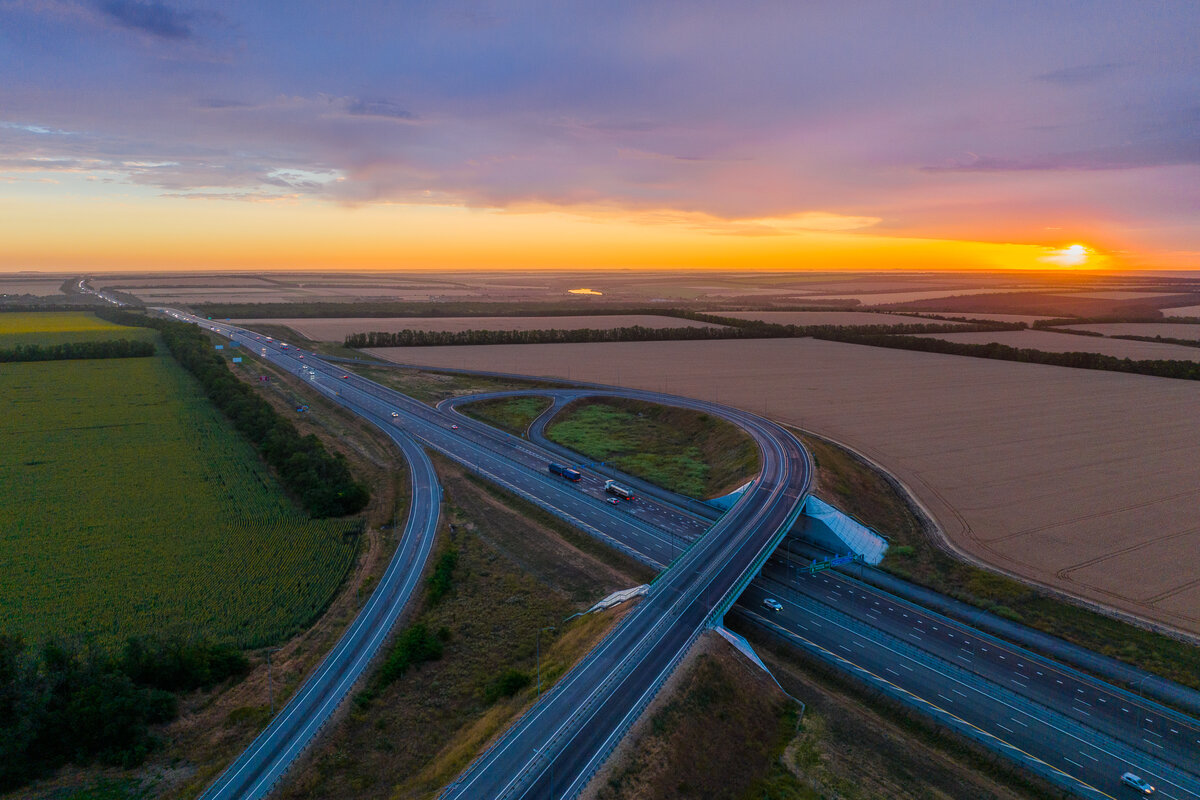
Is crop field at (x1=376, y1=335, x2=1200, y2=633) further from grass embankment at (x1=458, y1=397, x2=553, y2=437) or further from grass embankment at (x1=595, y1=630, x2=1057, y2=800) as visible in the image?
grass embankment at (x1=595, y1=630, x2=1057, y2=800)

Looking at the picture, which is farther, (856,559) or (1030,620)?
(856,559)

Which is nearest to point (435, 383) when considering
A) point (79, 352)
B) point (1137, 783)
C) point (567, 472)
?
point (567, 472)

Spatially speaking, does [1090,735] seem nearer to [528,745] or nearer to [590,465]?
[528,745]

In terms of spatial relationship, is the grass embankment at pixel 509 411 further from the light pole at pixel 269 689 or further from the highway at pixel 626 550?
the light pole at pixel 269 689

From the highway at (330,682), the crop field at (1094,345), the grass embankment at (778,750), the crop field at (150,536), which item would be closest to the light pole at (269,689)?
the highway at (330,682)

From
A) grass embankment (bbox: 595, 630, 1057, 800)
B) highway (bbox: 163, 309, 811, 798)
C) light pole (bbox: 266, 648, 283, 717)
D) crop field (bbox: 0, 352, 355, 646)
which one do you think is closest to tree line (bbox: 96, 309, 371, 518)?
crop field (bbox: 0, 352, 355, 646)

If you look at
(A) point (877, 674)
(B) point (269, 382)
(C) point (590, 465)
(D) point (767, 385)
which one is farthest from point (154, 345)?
(A) point (877, 674)
